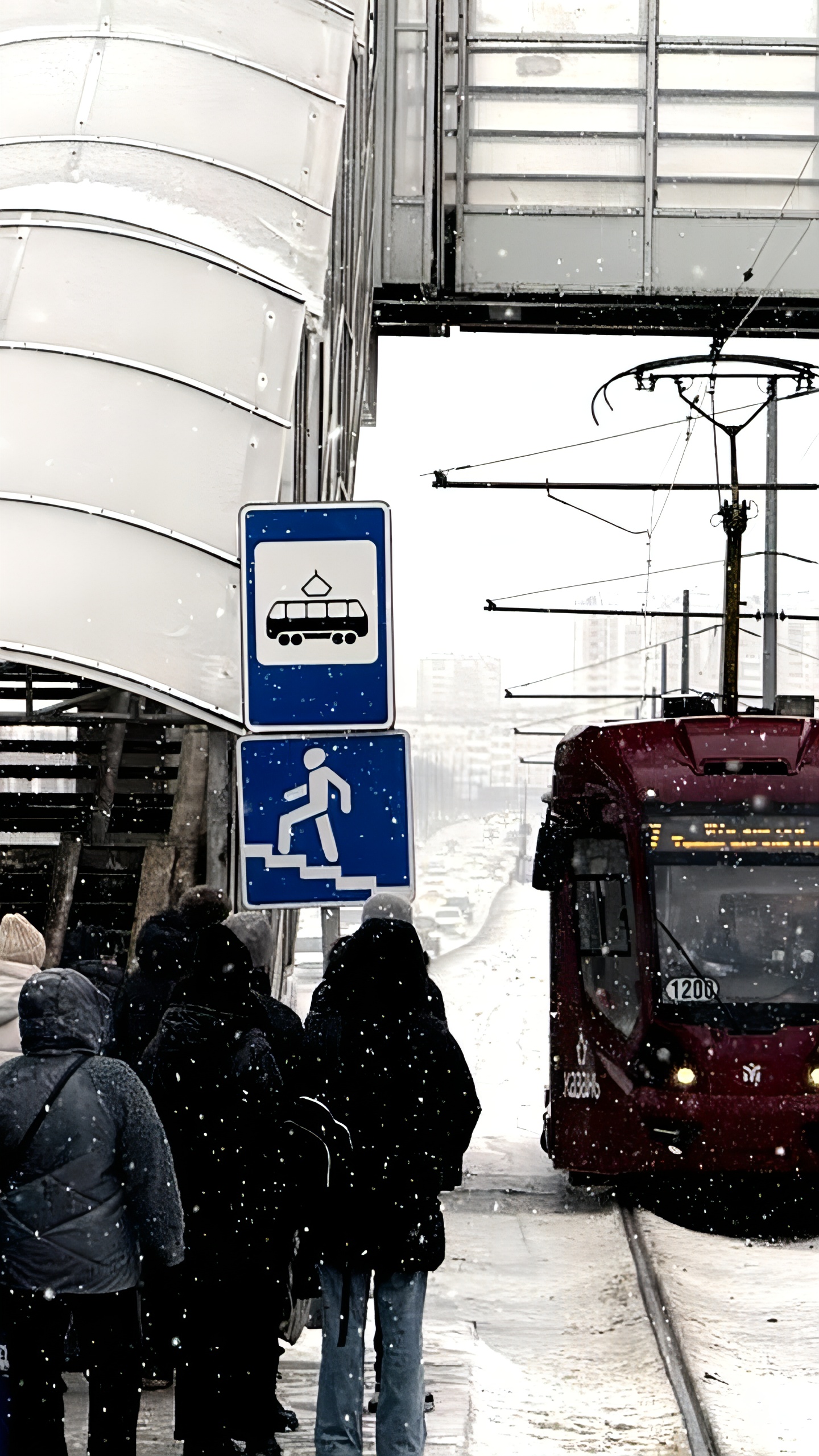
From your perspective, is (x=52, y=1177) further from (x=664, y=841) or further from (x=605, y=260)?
(x=605, y=260)

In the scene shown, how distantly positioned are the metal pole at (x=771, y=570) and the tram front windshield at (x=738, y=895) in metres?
17.6

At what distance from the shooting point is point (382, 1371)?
6.23 metres

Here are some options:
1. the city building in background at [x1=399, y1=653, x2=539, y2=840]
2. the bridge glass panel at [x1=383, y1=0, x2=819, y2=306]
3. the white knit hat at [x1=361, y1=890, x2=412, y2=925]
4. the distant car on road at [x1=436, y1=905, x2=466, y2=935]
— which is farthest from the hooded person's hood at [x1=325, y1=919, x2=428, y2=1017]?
the city building in background at [x1=399, y1=653, x2=539, y2=840]

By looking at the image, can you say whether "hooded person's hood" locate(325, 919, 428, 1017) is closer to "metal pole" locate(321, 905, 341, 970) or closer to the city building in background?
"metal pole" locate(321, 905, 341, 970)

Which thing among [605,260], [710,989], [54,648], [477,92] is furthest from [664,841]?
[477,92]

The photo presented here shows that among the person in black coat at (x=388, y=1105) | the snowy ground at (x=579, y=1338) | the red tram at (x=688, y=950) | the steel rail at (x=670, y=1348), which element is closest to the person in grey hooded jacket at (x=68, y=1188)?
the person in black coat at (x=388, y=1105)

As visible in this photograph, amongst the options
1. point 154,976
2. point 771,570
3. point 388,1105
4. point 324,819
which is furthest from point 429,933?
point 388,1105

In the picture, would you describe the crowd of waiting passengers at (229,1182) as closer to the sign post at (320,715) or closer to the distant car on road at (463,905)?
the sign post at (320,715)

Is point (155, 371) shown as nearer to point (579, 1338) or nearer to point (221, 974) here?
point (579, 1338)

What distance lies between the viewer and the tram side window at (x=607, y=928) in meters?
13.3

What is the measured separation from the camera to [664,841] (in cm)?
1337

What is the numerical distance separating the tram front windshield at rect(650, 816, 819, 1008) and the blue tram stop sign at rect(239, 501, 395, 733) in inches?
277

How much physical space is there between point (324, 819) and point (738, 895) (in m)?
7.34

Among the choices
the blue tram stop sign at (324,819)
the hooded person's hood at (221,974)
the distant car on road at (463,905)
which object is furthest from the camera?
the distant car on road at (463,905)
